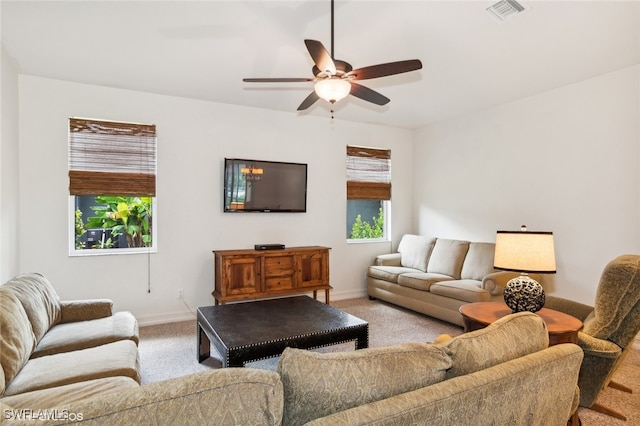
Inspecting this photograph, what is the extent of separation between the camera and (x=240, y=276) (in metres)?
4.18

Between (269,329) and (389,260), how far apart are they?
3.05 meters

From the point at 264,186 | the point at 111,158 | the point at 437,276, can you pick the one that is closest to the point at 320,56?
the point at 264,186

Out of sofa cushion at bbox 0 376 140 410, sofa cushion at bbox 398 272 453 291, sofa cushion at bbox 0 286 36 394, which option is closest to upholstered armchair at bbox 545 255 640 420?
sofa cushion at bbox 398 272 453 291

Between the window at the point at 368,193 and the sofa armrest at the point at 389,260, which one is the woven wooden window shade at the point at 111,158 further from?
the sofa armrest at the point at 389,260

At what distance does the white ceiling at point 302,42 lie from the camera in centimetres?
250

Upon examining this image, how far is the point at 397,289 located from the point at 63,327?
362 centimetres

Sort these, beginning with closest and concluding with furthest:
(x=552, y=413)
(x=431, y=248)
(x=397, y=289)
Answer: (x=552, y=413) → (x=397, y=289) → (x=431, y=248)

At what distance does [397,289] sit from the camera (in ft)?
15.6

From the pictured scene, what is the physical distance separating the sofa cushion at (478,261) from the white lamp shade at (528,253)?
6.24ft

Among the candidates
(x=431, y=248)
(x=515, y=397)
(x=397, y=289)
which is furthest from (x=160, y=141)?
(x=515, y=397)

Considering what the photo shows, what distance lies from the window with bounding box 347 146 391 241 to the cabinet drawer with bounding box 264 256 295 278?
4.48ft

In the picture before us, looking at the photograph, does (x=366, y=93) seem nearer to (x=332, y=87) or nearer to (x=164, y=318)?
(x=332, y=87)

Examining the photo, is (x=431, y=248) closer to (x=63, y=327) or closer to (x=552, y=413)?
(x=552, y=413)

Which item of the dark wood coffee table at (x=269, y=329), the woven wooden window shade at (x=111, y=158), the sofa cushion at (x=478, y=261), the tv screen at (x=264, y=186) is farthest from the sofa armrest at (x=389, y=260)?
the woven wooden window shade at (x=111, y=158)
